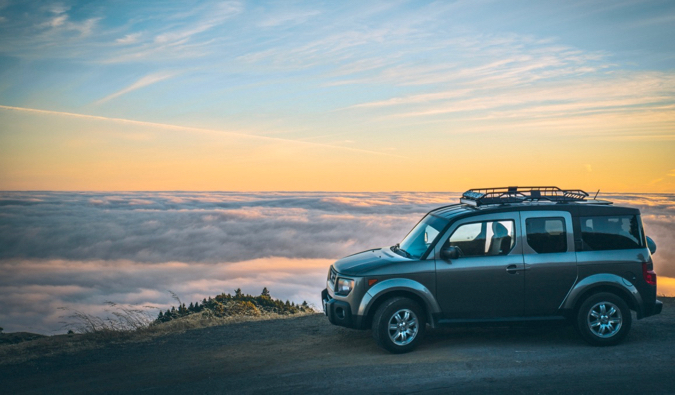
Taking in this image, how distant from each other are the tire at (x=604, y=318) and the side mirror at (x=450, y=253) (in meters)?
2.13

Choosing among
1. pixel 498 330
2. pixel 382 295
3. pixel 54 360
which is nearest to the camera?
pixel 382 295

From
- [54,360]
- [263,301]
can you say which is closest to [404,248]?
[54,360]

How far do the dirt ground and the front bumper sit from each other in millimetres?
478

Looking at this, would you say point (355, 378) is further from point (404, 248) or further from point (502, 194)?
point (502, 194)

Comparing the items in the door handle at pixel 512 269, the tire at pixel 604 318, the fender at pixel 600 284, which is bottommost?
the tire at pixel 604 318

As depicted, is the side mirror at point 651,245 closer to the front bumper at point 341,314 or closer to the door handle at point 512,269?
the door handle at point 512,269

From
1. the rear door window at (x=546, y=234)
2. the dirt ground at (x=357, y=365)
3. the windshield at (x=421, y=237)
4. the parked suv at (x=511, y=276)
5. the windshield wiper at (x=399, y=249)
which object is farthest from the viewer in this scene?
the windshield wiper at (x=399, y=249)

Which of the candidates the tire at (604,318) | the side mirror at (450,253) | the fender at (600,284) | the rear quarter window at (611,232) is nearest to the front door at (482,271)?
the side mirror at (450,253)

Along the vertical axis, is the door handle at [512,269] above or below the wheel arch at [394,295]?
above

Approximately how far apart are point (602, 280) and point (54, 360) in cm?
863

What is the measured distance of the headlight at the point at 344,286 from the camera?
321 inches

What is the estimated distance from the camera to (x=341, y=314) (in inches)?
324

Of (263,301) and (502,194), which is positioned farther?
(263,301)

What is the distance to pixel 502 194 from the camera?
29.0 feet
